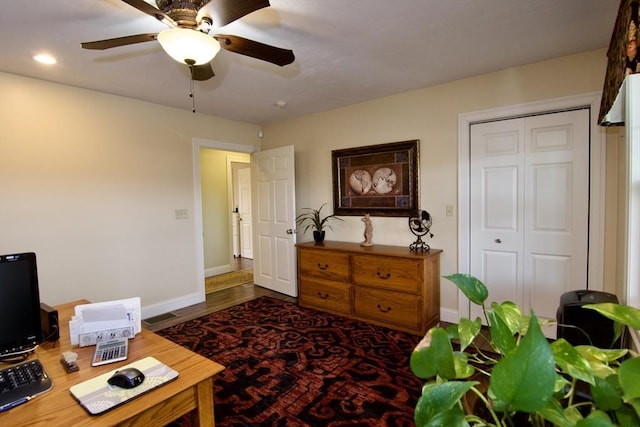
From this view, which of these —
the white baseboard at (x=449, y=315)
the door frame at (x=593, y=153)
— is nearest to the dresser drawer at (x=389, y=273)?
the white baseboard at (x=449, y=315)

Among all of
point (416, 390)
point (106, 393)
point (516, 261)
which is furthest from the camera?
point (516, 261)

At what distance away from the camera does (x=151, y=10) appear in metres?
1.52

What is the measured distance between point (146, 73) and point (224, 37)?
4.99 feet

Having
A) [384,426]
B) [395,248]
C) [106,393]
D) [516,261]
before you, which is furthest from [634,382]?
[395,248]

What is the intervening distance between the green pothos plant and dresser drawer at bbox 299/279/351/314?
2.73 m

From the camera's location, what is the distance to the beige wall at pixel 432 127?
106 inches

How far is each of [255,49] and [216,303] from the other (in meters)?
3.20

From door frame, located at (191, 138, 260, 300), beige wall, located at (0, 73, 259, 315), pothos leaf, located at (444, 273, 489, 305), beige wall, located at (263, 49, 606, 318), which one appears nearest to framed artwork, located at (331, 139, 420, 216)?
beige wall, located at (263, 49, 606, 318)

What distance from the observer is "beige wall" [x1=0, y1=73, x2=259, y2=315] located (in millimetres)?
2824

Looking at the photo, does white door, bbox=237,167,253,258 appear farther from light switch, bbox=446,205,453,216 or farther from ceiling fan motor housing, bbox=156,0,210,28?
ceiling fan motor housing, bbox=156,0,210,28

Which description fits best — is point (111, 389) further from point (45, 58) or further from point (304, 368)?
point (45, 58)

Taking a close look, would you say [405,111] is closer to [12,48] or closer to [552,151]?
[552,151]

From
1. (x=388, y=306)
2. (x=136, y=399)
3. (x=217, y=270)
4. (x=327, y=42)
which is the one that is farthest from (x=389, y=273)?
(x=217, y=270)

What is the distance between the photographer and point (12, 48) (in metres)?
2.32
